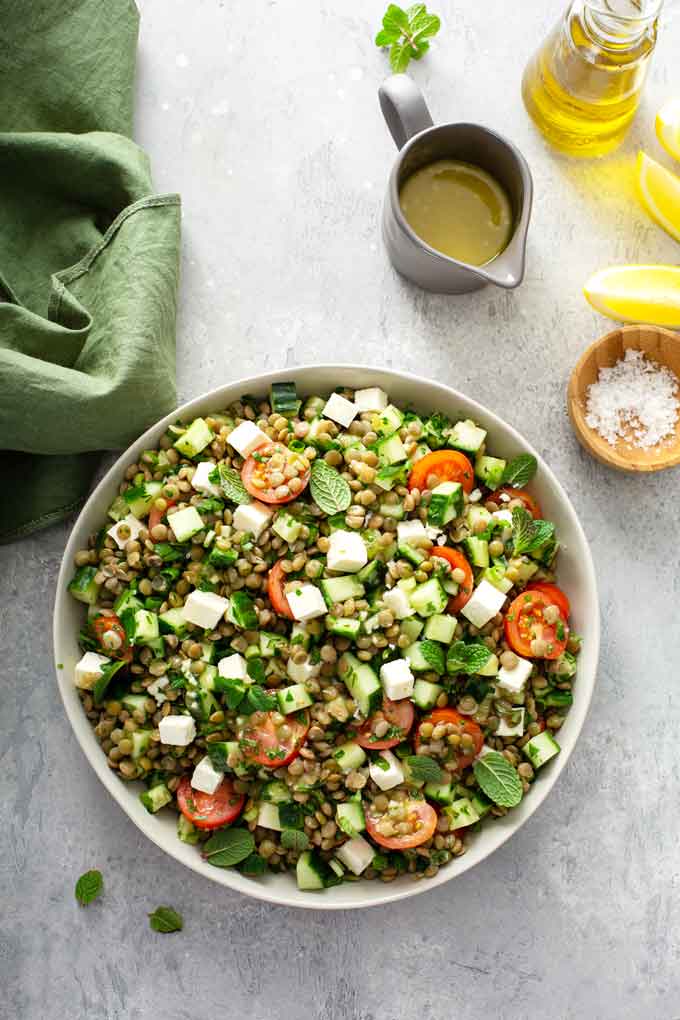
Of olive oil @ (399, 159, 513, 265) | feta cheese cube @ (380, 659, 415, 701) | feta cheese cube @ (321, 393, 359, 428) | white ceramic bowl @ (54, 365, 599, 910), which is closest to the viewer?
feta cheese cube @ (380, 659, 415, 701)

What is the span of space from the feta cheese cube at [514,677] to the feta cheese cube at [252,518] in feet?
2.06

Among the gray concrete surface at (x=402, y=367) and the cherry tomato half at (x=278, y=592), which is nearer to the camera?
the cherry tomato half at (x=278, y=592)

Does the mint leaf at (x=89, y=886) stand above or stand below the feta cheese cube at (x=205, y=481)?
below

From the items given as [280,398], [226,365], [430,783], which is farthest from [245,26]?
[430,783]

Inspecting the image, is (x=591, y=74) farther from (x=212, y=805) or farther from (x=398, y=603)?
(x=212, y=805)

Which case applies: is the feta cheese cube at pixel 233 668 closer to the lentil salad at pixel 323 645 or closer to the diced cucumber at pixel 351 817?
the lentil salad at pixel 323 645

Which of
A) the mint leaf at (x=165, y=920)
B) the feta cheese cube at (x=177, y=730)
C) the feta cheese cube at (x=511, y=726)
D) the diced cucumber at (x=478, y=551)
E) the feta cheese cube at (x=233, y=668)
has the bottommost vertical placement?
the mint leaf at (x=165, y=920)

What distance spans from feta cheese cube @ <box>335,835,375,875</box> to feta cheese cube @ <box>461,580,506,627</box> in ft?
1.82

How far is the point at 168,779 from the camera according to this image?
2117mm

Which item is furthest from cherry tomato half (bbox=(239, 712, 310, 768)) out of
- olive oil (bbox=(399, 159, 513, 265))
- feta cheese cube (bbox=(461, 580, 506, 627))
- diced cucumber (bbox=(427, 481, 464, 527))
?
olive oil (bbox=(399, 159, 513, 265))

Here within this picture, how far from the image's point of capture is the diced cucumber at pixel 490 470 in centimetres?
219

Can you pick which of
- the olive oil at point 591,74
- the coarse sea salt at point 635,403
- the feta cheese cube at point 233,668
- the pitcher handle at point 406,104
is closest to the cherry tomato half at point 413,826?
the feta cheese cube at point 233,668

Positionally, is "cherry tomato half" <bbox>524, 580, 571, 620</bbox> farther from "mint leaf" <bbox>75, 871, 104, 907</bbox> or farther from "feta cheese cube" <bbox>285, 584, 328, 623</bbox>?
"mint leaf" <bbox>75, 871, 104, 907</bbox>

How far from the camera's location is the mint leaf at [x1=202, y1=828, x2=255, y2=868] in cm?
207
